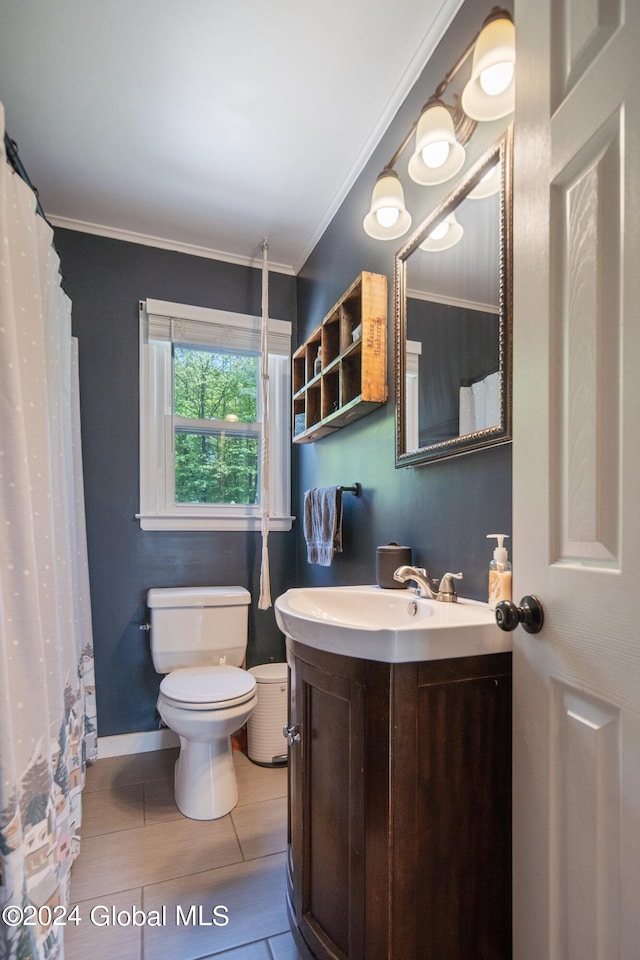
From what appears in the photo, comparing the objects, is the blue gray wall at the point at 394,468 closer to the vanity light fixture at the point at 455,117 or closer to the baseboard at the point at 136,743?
the vanity light fixture at the point at 455,117

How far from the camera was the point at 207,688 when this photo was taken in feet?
5.85

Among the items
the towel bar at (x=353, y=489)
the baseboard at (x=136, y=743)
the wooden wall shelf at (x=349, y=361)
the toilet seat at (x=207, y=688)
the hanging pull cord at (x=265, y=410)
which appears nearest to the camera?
the wooden wall shelf at (x=349, y=361)

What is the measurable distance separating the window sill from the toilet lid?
0.69 meters

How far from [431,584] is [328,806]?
1.87 feet

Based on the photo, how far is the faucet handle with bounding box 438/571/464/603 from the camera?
1180 millimetres

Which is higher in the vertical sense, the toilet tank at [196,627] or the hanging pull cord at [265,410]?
the hanging pull cord at [265,410]

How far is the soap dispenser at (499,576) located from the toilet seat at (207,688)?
1118 mm

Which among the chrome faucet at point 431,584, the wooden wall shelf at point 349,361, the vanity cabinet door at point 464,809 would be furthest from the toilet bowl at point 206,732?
the wooden wall shelf at point 349,361

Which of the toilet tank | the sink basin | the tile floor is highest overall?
the sink basin

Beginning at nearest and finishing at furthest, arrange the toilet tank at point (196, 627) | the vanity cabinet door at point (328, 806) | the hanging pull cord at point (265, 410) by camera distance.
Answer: the vanity cabinet door at point (328, 806)
the toilet tank at point (196, 627)
the hanging pull cord at point (265, 410)

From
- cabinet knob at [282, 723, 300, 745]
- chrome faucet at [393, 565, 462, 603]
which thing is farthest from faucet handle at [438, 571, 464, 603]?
cabinet knob at [282, 723, 300, 745]

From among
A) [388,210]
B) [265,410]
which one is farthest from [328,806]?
[265,410]

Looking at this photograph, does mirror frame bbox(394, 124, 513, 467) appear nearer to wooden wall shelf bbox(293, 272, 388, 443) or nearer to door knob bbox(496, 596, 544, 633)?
wooden wall shelf bbox(293, 272, 388, 443)

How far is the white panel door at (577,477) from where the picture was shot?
24.3 inches
